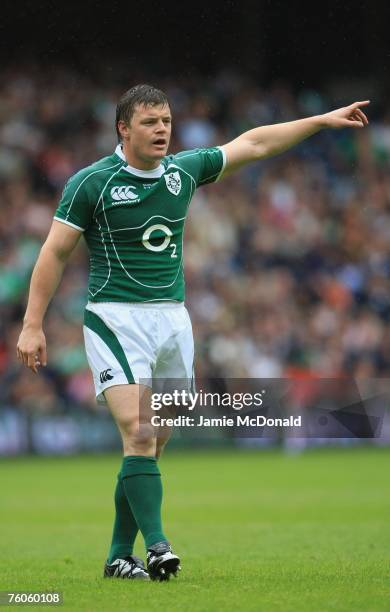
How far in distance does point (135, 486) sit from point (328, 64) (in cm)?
1804

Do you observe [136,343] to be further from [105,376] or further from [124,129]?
[124,129]

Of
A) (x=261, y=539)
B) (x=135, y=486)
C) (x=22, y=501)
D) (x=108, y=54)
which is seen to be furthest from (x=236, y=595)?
(x=108, y=54)

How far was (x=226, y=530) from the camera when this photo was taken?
936 cm

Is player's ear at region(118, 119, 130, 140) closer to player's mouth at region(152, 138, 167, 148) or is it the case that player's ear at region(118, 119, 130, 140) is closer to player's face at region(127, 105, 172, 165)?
player's face at region(127, 105, 172, 165)

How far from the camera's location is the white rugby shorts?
20.0ft

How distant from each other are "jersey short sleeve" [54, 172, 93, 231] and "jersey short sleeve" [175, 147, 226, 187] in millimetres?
609

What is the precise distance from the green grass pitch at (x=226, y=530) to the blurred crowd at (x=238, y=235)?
169 centimetres

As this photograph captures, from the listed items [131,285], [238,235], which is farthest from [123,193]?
[238,235]

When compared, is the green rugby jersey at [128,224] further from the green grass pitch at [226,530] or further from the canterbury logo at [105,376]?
the green grass pitch at [226,530]

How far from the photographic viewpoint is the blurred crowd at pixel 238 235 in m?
18.3

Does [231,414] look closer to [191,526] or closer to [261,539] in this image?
[261,539]

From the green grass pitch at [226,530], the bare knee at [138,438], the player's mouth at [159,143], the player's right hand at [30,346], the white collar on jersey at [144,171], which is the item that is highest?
the player's mouth at [159,143]

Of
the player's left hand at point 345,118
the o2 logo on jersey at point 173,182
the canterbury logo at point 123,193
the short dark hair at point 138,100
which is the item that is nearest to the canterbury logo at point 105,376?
the canterbury logo at point 123,193

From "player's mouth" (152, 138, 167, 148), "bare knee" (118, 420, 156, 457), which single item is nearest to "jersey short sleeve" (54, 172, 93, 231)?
"player's mouth" (152, 138, 167, 148)
